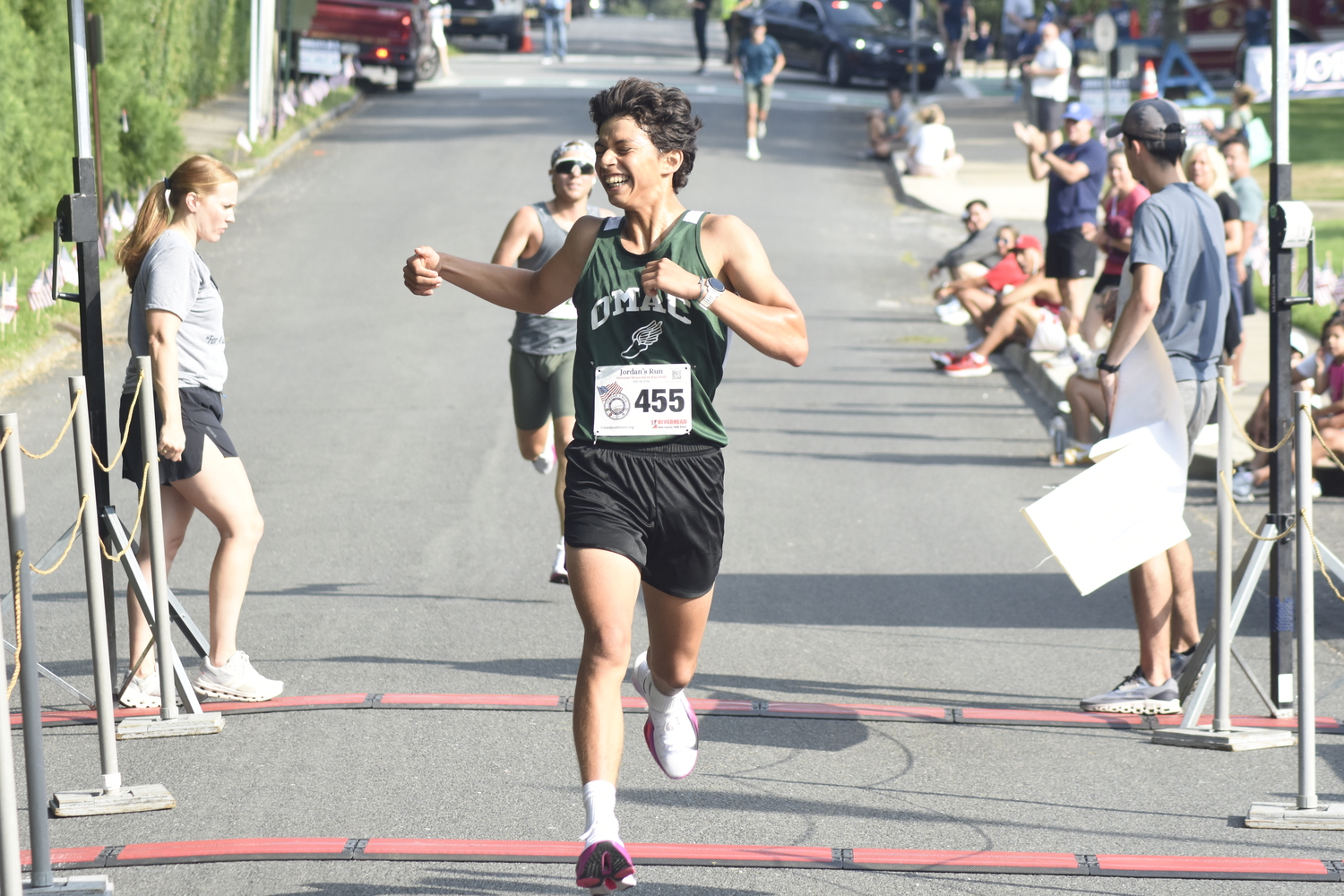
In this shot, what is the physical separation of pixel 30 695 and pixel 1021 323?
1059cm

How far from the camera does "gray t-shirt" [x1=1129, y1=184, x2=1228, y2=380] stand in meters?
5.97

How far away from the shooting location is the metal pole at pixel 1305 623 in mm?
4793

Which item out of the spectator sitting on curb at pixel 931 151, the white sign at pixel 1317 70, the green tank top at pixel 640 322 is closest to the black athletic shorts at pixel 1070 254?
the white sign at pixel 1317 70

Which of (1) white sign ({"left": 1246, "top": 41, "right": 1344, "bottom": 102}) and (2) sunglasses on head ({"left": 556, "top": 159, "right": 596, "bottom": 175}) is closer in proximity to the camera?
(2) sunglasses on head ({"left": 556, "top": 159, "right": 596, "bottom": 175})

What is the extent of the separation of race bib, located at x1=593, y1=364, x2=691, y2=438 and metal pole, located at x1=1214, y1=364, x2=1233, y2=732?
2.16 m

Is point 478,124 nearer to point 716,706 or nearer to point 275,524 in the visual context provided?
point 275,524

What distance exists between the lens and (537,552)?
27.8 feet

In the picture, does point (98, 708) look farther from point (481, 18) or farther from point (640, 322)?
point (481, 18)

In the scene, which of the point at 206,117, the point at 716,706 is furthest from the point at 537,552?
the point at 206,117

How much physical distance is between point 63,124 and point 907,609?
11.2 metres

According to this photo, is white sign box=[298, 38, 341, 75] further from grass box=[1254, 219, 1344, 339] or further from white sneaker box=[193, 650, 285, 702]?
white sneaker box=[193, 650, 285, 702]

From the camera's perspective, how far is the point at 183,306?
564 cm

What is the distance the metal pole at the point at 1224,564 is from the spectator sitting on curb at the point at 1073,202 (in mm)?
7206

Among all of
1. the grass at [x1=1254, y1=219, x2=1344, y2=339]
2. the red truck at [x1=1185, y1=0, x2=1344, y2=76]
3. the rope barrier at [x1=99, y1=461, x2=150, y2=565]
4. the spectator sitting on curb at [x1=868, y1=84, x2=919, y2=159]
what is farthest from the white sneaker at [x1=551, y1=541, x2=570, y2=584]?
the red truck at [x1=1185, y1=0, x2=1344, y2=76]
